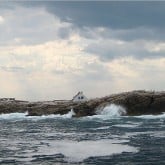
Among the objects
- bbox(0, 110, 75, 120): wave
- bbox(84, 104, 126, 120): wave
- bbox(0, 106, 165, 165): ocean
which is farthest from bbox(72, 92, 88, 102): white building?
bbox(0, 106, 165, 165): ocean

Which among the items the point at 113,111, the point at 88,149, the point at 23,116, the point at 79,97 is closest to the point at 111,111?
the point at 113,111

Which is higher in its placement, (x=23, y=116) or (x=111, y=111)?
(x=111, y=111)

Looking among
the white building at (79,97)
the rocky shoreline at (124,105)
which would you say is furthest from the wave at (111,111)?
the white building at (79,97)

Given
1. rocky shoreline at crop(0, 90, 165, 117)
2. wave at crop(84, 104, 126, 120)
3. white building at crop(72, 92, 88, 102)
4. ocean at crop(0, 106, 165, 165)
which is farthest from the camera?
white building at crop(72, 92, 88, 102)

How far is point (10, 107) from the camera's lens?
11706cm

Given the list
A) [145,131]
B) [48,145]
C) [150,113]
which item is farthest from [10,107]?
[48,145]

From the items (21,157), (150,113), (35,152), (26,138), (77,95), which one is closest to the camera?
(21,157)

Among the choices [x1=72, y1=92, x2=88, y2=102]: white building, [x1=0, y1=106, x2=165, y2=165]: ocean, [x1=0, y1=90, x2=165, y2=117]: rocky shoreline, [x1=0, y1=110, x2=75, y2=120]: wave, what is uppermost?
[x1=72, y1=92, x2=88, y2=102]: white building

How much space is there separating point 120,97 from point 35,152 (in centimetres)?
6053

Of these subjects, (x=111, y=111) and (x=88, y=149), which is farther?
(x=111, y=111)

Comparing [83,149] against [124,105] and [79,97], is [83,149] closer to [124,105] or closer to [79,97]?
[124,105]

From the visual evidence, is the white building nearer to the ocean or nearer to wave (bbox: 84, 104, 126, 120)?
wave (bbox: 84, 104, 126, 120)

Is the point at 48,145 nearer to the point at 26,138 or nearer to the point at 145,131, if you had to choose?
the point at 26,138

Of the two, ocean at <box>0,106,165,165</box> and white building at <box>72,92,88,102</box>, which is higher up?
white building at <box>72,92,88,102</box>
